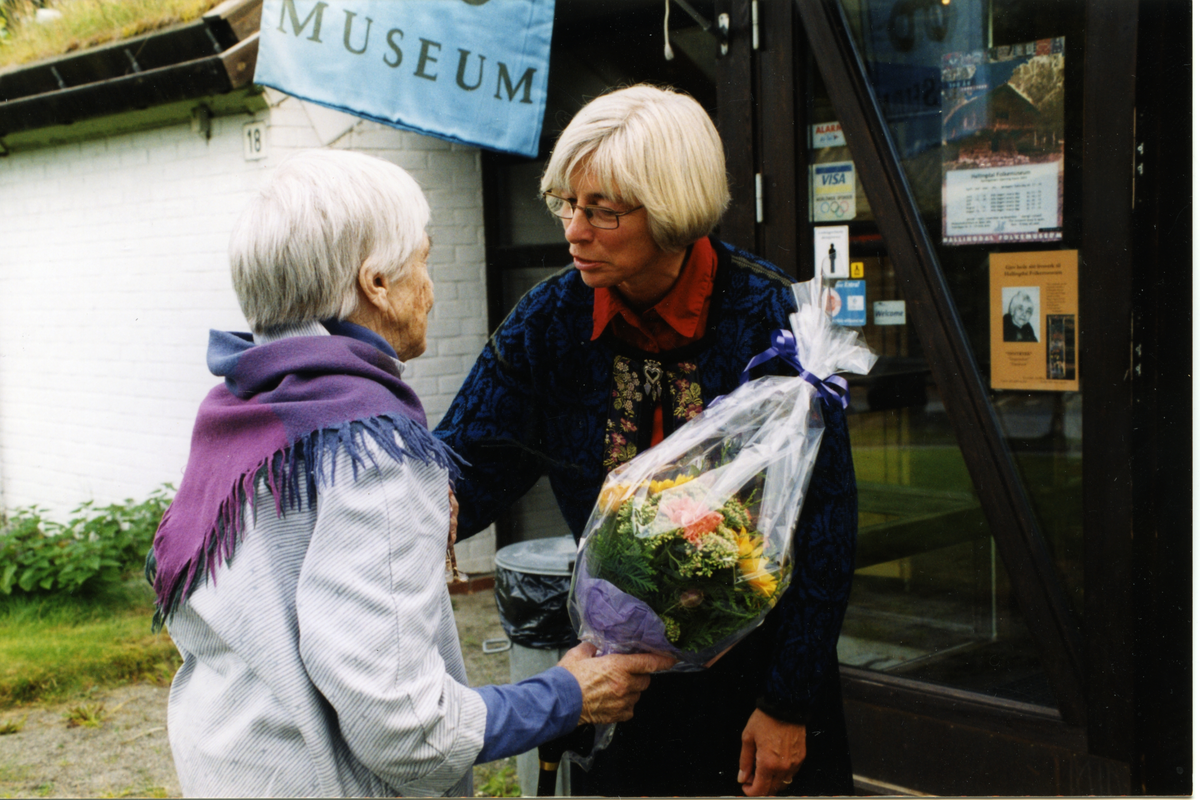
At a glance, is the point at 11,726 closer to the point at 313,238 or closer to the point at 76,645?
the point at 76,645

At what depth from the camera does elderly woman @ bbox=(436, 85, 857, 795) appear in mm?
1994

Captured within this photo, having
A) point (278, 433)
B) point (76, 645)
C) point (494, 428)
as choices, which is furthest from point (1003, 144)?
point (76, 645)

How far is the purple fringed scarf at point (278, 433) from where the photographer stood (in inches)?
56.3

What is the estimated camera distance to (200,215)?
5.55m

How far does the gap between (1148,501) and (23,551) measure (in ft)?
18.4

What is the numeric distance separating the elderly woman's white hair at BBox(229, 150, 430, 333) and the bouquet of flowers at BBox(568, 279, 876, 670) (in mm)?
614

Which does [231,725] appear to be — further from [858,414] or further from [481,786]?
[858,414]

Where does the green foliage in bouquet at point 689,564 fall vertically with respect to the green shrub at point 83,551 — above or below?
above

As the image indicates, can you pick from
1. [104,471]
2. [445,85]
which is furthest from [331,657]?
[104,471]

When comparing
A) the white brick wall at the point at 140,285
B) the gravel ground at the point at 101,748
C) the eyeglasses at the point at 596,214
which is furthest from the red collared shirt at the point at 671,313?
the white brick wall at the point at 140,285

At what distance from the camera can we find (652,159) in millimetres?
1972

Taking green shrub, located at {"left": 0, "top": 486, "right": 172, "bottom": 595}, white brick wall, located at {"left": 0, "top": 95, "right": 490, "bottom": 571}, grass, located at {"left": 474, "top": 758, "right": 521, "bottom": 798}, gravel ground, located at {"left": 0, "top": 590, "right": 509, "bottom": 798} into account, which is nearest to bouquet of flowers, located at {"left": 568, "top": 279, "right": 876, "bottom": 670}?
grass, located at {"left": 474, "top": 758, "right": 521, "bottom": 798}

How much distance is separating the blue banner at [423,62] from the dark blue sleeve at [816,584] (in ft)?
8.17

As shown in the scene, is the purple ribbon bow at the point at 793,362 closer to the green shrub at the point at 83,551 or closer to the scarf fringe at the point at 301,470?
the scarf fringe at the point at 301,470
